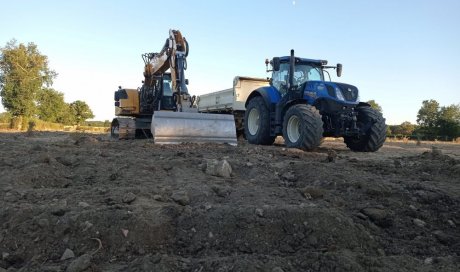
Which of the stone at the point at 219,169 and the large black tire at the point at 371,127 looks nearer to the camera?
the stone at the point at 219,169

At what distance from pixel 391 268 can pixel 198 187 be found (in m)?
2.37

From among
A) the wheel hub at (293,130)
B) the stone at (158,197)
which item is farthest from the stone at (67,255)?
the wheel hub at (293,130)

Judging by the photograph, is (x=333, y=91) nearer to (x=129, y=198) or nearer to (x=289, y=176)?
(x=289, y=176)

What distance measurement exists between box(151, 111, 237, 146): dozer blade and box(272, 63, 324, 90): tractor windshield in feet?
6.93

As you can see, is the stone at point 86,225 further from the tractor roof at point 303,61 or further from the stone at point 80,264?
the tractor roof at point 303,61

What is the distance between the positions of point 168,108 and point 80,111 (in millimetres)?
62289

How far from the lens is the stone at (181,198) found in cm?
412

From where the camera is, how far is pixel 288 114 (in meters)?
10.6

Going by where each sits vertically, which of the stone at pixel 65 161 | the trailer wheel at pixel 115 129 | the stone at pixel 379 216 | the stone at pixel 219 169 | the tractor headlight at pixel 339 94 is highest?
the tractor headlight at pixel 339 94

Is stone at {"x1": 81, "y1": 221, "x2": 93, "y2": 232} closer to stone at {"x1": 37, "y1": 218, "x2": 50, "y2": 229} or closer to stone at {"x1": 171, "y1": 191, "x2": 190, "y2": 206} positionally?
stone at {"x1": 37, "y1": 218, "x2": 50, "y2": 229}

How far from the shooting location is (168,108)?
14539 millimetres

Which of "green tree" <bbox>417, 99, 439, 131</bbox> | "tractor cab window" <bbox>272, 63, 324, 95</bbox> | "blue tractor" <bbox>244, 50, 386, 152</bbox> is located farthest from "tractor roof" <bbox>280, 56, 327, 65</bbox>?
"green tree" <bbox>417, 99, 439, 131</bbox>

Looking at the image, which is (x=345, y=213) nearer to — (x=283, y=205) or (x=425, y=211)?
(x=283, y=205)

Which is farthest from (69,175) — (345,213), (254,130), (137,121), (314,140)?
(137,121)
